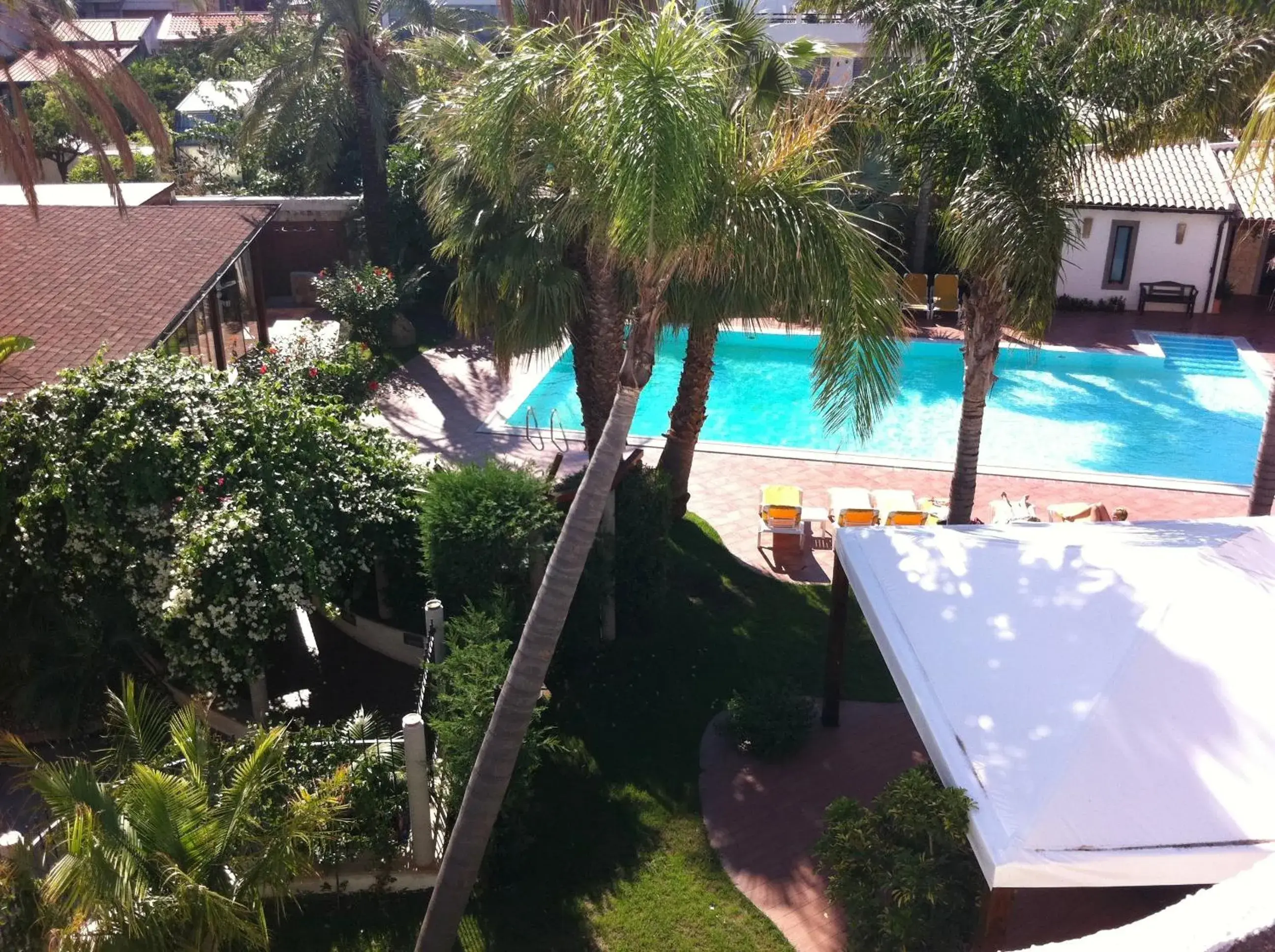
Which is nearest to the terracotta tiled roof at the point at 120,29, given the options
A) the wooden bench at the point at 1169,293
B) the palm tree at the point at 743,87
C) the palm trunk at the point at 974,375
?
the wooden bench at the point at 1169,293

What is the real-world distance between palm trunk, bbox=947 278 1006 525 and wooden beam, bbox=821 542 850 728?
247 cm

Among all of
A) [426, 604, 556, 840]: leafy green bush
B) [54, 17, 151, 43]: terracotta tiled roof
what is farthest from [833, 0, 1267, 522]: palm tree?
[54, 17, 151, 43]: terracotta tiled roof

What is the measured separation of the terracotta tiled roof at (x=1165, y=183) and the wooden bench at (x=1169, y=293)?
1.76 metres

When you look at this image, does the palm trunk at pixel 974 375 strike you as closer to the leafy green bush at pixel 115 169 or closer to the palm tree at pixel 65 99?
the palm tree at pixel 65 99

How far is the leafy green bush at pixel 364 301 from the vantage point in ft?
69.8

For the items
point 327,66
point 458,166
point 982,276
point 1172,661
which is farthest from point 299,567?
point 327,66

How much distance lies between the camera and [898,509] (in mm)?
14570

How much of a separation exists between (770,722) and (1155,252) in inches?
807

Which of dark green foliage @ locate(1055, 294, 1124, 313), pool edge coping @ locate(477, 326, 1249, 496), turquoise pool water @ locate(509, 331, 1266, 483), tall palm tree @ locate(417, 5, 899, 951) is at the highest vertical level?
tall palm tree @ locate(417, 5, 899, 951)

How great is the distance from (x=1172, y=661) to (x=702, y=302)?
6216 mm

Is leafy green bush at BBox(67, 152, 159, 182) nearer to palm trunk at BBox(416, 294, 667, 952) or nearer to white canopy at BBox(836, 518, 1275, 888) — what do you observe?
palm trunk at BBox(416, 294, 667, 952)

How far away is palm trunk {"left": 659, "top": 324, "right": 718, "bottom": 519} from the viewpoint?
1393cm

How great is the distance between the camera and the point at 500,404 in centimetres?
2019

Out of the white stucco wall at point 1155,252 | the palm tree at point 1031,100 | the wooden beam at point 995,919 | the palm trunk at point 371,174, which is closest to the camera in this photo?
the wooden beam at point 995,919
